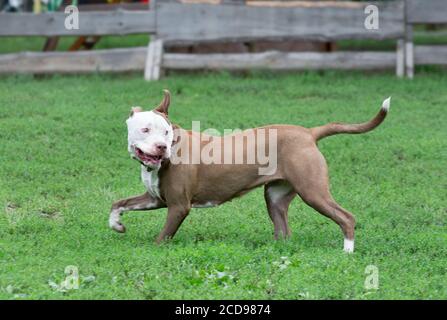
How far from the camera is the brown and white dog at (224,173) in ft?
26.6

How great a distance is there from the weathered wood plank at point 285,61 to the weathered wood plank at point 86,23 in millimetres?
624

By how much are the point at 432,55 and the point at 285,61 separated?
2186mm

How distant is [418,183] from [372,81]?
15.2ft

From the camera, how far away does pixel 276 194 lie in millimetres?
8625

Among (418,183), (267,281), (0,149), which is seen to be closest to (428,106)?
(418,183)

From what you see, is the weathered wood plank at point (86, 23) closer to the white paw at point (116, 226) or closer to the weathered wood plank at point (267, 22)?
the weathered wood plank at point (267, 22)

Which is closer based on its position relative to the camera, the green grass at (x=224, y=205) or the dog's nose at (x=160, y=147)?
the green grass at (x=224, y=205)

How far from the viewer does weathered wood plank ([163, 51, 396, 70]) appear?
15.5m

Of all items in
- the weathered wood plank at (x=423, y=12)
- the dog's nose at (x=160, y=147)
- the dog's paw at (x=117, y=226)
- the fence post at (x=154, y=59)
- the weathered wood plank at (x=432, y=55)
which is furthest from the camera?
the weathered wood plank at (x=432, y=55)

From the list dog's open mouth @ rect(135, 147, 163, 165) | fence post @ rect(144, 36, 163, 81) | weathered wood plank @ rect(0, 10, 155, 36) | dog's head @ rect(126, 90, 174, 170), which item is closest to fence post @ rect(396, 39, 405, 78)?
fence post @ rect(144, 36, 163, 81)

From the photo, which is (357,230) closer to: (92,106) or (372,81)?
(92,106)

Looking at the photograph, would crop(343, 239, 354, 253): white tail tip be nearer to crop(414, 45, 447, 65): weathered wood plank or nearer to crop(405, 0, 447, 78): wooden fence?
crop(405, 0, 447, 78): wooden fence

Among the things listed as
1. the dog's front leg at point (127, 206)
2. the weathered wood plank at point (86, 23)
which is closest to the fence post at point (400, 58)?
the weathered wood plank at point (86, 23)

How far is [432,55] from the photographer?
15.4 meters
